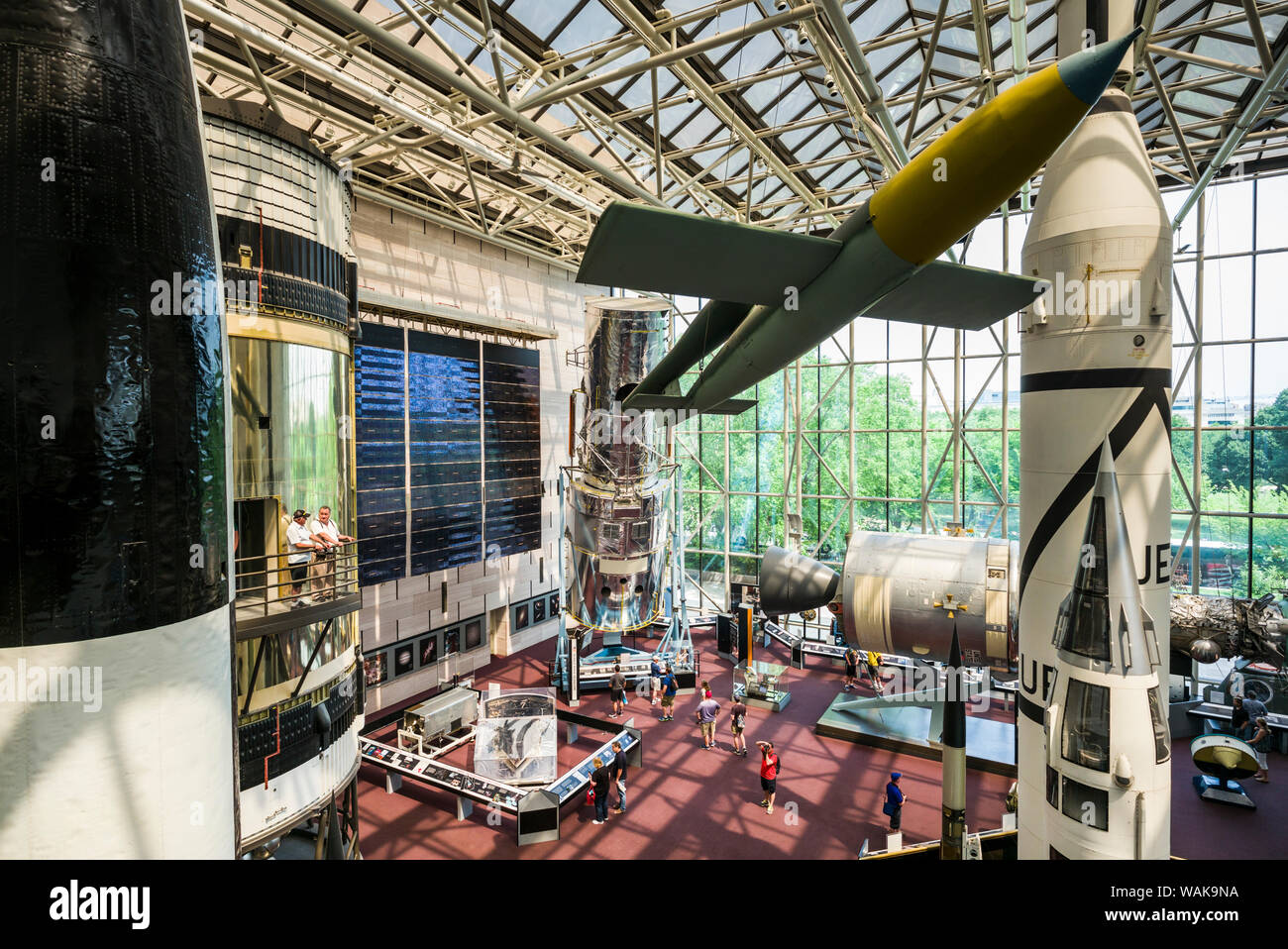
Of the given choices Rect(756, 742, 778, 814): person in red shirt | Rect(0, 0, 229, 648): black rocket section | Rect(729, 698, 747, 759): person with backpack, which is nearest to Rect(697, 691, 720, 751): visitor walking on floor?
Rect(729, 698, 747, 759): person with backpack

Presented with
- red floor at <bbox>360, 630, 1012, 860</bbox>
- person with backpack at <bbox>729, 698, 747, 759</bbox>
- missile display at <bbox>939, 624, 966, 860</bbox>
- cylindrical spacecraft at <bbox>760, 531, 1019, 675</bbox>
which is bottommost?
red floor at <bbox>360, 630, 1012, 860</bbox>

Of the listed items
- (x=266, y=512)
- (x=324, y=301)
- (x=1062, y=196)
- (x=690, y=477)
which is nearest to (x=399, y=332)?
(x=324, y=301)

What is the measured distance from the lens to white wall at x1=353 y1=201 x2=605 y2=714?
15.5 metres

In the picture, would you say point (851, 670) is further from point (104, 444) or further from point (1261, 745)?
point (104, 444)

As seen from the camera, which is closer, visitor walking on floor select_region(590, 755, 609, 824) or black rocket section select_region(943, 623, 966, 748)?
black rocket section select_region(943, 623, 966, 748)

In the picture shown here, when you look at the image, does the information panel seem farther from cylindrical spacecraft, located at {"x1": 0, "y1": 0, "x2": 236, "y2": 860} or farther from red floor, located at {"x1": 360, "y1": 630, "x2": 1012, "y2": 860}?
cylindrical spacecraft, located at {"x1": 0, "y1": 0, "x2": 236, "y2": 860}

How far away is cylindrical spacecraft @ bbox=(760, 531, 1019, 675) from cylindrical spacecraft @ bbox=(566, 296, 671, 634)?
5.66m

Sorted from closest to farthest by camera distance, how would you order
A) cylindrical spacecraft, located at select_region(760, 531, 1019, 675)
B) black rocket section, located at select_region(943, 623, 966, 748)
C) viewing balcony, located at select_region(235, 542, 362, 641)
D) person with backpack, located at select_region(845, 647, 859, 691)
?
viewing balcony, located at select_region(235, 542, 362, 641)
black rocket section, located at select_region(943, 623, 966, 748)
cylindrical spacecraft, located at select_region(760, 531, 1019, 675)
person with backpack, located at select_region(845, 647, 859, 691)

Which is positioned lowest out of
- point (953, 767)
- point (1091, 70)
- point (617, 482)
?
point (953, 767)

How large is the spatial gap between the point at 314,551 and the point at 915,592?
27.5ft

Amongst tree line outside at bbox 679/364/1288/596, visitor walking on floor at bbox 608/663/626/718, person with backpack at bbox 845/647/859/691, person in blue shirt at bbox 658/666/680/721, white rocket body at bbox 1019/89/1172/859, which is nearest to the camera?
white rocket body at bbox 1019/89/1172/859

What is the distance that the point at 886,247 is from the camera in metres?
3.99

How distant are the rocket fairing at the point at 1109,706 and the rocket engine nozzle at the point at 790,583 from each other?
13.7 ft

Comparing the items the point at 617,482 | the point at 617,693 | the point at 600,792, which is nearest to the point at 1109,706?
the point at 600,792
